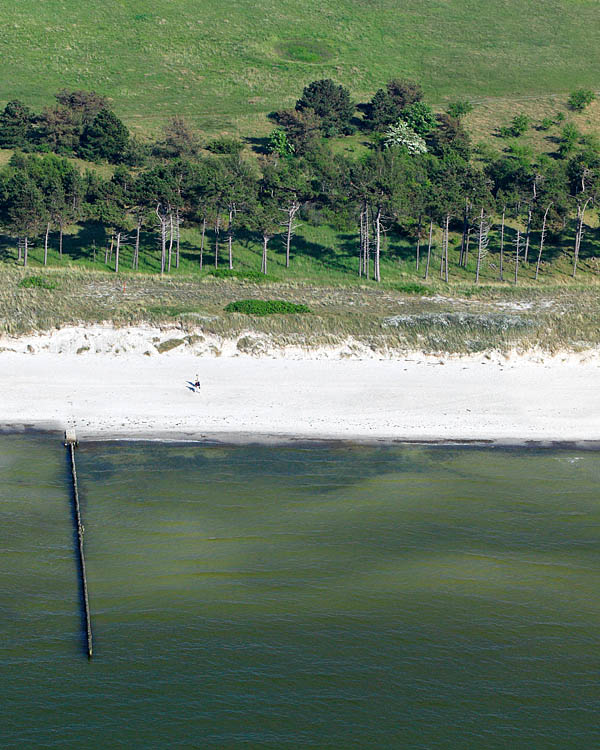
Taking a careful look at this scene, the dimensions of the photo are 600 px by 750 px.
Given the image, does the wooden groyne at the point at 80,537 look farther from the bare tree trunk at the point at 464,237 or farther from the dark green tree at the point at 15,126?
the dark green tree at the point at 15,126

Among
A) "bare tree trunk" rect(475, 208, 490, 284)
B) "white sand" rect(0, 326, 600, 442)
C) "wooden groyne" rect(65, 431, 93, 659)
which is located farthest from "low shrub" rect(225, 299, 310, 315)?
"bare tree trunk" rect(475, 208, 490, 284)

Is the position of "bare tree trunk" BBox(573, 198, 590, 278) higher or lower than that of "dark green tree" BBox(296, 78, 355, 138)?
lower

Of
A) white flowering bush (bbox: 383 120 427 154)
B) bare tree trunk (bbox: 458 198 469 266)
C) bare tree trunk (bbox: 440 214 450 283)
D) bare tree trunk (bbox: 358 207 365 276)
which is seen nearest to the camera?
bare tree trunk (bbox: 440 214 450 283)

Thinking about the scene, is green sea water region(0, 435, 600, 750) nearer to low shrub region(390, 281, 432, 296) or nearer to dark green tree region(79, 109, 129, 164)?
low shrub region(390, 281, 432, 296)

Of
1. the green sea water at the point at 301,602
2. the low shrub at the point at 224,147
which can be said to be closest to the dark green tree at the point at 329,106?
the low shrub at the point at 224,147

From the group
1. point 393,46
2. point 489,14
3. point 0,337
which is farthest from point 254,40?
point 0,337

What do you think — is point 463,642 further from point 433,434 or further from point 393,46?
point 393,46
